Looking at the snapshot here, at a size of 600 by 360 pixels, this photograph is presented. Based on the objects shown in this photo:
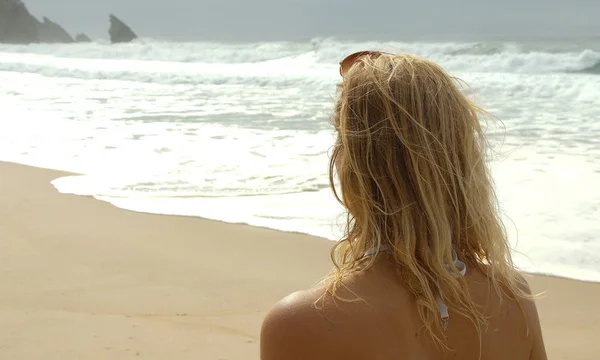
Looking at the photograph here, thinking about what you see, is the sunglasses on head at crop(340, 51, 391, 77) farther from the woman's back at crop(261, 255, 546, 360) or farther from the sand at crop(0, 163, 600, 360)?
the sand at crop(0, 163, 600, 360)

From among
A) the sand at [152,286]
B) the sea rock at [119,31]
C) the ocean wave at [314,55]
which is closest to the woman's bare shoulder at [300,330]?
the sand at [152,286]

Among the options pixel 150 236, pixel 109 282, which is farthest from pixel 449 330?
pixel 150 236

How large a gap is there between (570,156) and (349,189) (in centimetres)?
664

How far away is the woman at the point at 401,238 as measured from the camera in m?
1.22

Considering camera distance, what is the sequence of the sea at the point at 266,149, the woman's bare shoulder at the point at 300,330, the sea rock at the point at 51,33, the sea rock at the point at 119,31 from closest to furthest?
the woman's bare shoulder at the point at 300,330 → the sea at the point at 266,149 → the sea rock at the point at 119,31 → the sea rock at the point at 51,33

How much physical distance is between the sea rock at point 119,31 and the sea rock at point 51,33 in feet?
44.3

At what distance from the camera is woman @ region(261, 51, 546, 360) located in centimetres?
122

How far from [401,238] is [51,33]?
10664 centimetres

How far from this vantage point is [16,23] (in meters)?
92.8

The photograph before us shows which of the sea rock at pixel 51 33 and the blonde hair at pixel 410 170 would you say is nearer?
the blonde hair at pixel 410 170

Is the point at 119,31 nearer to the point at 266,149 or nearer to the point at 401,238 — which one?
the point at 266,149

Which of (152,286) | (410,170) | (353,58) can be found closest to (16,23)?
(152,286)

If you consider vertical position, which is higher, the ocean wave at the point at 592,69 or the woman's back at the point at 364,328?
the woman's back at the point at 364,328

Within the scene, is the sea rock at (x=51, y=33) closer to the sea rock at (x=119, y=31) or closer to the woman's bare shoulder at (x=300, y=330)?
the sea rock at (x=119, y=31)
